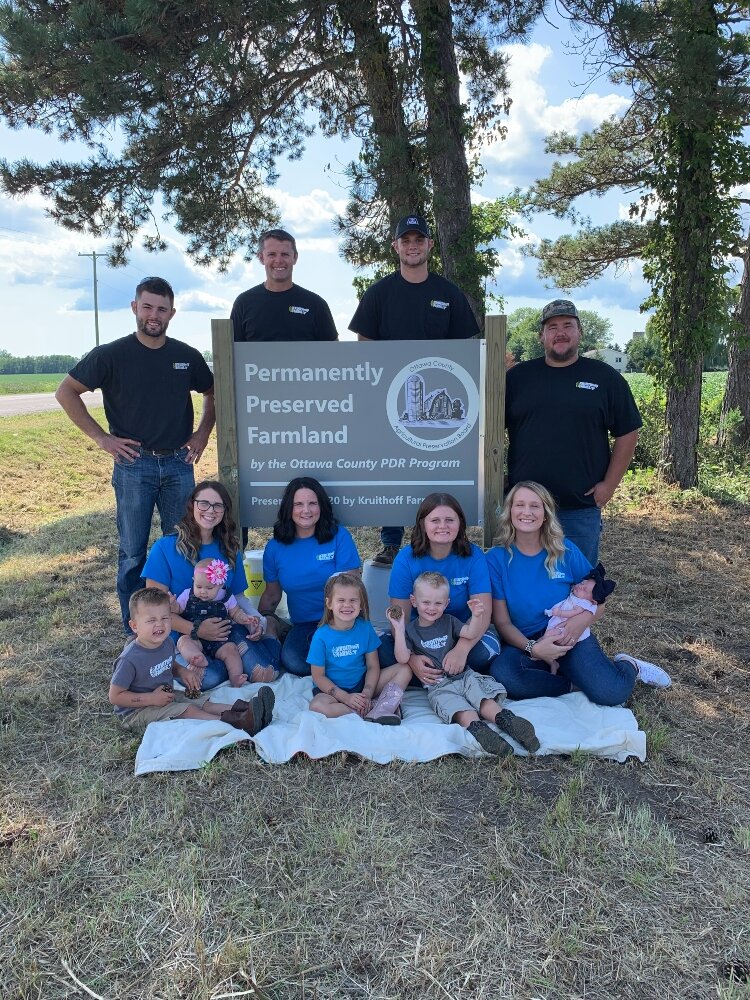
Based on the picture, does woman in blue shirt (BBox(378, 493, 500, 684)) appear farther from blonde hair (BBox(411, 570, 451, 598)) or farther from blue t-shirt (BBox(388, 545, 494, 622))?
blonde hair (BBox(411, 570, 451, 598))

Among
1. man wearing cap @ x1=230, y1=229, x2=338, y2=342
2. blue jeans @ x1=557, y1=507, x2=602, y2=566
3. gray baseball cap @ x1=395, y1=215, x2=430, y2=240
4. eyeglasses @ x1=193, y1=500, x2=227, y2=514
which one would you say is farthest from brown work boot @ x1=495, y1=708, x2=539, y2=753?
gray baseball cap @ x1=395, y1=215, x2=430, y2=240

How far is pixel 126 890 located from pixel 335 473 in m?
2.67

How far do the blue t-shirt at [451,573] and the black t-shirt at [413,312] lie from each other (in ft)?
5.36

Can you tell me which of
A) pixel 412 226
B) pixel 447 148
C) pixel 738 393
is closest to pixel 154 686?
pixel 412 226

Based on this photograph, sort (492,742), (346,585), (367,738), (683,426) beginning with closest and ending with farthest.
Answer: (492,742) → (367,738) → (346,585) → (683,426)

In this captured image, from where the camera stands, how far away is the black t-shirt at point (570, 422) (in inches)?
171

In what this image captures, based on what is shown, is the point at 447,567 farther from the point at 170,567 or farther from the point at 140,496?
the point at 140,496

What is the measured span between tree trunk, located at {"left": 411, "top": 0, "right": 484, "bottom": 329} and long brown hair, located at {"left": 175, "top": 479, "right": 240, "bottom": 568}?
14.2ft

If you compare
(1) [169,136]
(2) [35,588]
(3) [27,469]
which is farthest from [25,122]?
(3) [27,469]

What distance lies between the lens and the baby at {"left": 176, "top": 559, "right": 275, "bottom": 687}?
159 inches

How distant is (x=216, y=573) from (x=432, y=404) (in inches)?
66.5

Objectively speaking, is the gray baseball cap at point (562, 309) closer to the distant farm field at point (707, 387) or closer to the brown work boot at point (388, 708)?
the brown work boot at point (388, 708)

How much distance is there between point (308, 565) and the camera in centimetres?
430

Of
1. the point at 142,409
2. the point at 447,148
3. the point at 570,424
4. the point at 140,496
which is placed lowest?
the point at 140,496
